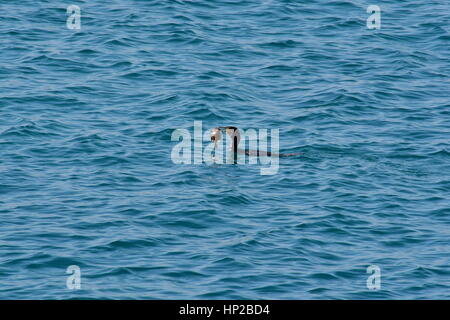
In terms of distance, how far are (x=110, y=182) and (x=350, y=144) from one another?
6.80 m

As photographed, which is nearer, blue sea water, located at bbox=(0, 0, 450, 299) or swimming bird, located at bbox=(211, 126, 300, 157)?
blue sea water, located at bbox=(0, 0, 450, 299)

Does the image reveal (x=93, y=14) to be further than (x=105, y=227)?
Yes

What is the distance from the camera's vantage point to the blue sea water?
21.4 meters

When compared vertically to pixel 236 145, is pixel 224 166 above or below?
below

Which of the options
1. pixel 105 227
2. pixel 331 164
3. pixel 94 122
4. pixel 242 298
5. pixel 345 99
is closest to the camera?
pixel 242 298

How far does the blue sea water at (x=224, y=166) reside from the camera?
21375 mm

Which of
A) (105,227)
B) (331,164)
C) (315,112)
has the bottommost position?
(105,227)

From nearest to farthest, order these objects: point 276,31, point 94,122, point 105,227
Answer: point 105,227 → point 94,122 → point 276,31

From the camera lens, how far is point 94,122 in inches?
1193

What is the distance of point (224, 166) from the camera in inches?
1088

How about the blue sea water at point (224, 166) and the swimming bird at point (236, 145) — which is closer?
the blue sea water at point (224, 166)

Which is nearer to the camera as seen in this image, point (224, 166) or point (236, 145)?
point (224, 166)
